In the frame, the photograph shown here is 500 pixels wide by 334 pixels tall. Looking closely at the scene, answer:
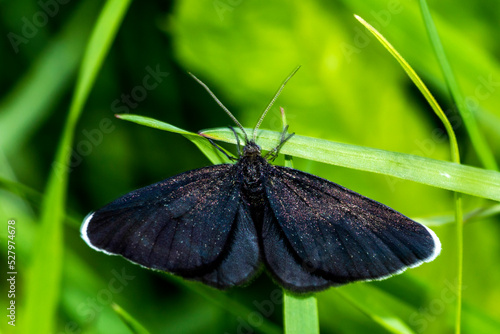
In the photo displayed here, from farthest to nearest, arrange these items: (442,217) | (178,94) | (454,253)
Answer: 1. (178,94)
2. (454,253)
3. (442,217)

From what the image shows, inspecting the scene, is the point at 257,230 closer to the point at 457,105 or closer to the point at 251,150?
the point at 251,150

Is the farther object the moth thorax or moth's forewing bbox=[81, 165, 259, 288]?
the moth thorax

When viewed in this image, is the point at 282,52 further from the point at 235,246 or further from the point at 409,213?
the point at 235,246

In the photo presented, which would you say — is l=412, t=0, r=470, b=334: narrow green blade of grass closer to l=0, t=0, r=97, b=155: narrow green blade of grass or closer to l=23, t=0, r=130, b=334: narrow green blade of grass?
l=23, t=0, r=130, b=334: narrow green blade of grass

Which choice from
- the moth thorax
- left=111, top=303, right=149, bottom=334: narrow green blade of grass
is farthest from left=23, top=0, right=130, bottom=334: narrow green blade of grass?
the moth thorax

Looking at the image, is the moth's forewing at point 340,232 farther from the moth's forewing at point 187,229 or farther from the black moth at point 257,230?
the moth's forewing at point 187,229

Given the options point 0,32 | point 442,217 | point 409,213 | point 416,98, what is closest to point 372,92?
point 416,98

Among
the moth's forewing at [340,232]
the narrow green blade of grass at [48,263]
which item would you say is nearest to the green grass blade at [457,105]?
the moth's forewing at [340,232]
